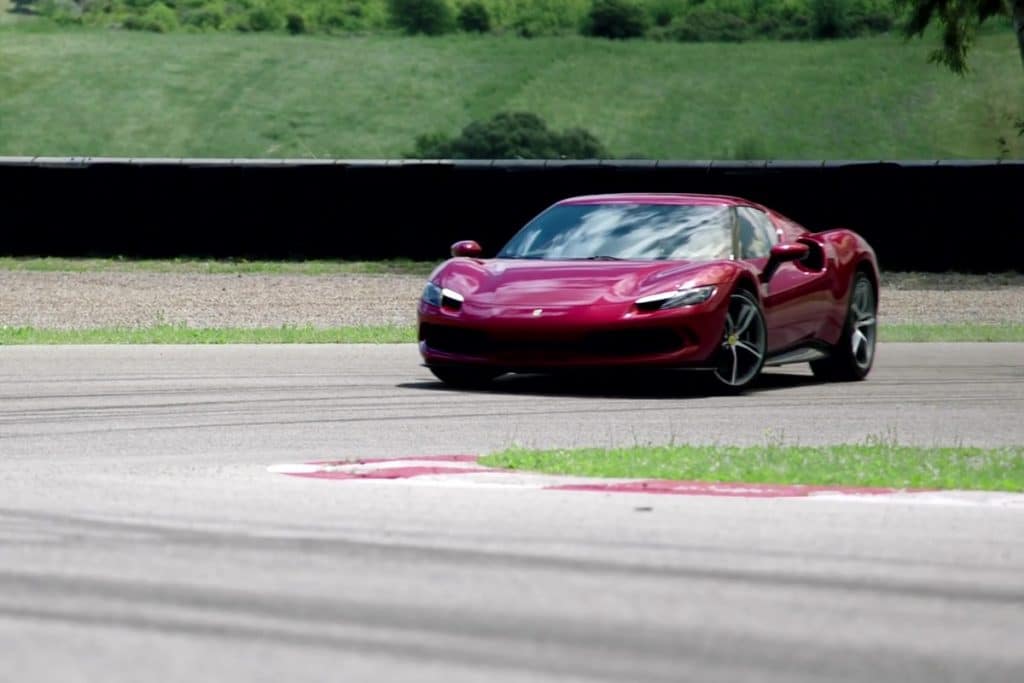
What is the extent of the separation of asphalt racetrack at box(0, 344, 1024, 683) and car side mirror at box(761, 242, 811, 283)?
2276mm

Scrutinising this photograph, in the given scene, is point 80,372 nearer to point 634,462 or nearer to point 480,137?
point 634,462

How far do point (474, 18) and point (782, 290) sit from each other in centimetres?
8097

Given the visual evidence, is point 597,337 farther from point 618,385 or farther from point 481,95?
point 481,95

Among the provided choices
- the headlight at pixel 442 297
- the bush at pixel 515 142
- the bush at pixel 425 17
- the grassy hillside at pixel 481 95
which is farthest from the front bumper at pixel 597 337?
the bush at pixel 425 17

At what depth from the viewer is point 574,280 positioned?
482 inches

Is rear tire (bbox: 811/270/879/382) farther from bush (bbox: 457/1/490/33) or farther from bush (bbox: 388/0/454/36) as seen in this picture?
bush (bbox: 457/1/490/33)

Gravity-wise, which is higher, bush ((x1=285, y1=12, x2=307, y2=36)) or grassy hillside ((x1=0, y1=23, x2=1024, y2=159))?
grassy hillside ((x1=0, y1=23, x2=1024, y2=159))

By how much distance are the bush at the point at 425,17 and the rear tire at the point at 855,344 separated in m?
76.6

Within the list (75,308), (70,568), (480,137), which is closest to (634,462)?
(70,568)

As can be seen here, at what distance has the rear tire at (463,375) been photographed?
40.8 ft

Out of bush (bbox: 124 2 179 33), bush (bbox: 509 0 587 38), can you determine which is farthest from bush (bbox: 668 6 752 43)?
bush (bbox: 124 2 179 33)

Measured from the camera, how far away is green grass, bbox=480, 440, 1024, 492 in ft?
25.7

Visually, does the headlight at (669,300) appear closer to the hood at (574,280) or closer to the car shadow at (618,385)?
the hood at (574,280)

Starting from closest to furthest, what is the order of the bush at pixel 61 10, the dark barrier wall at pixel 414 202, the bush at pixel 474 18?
the dark barrier wall at pixel 414 202, the bush at pixel 474 18, the bush at pixel 61 10
